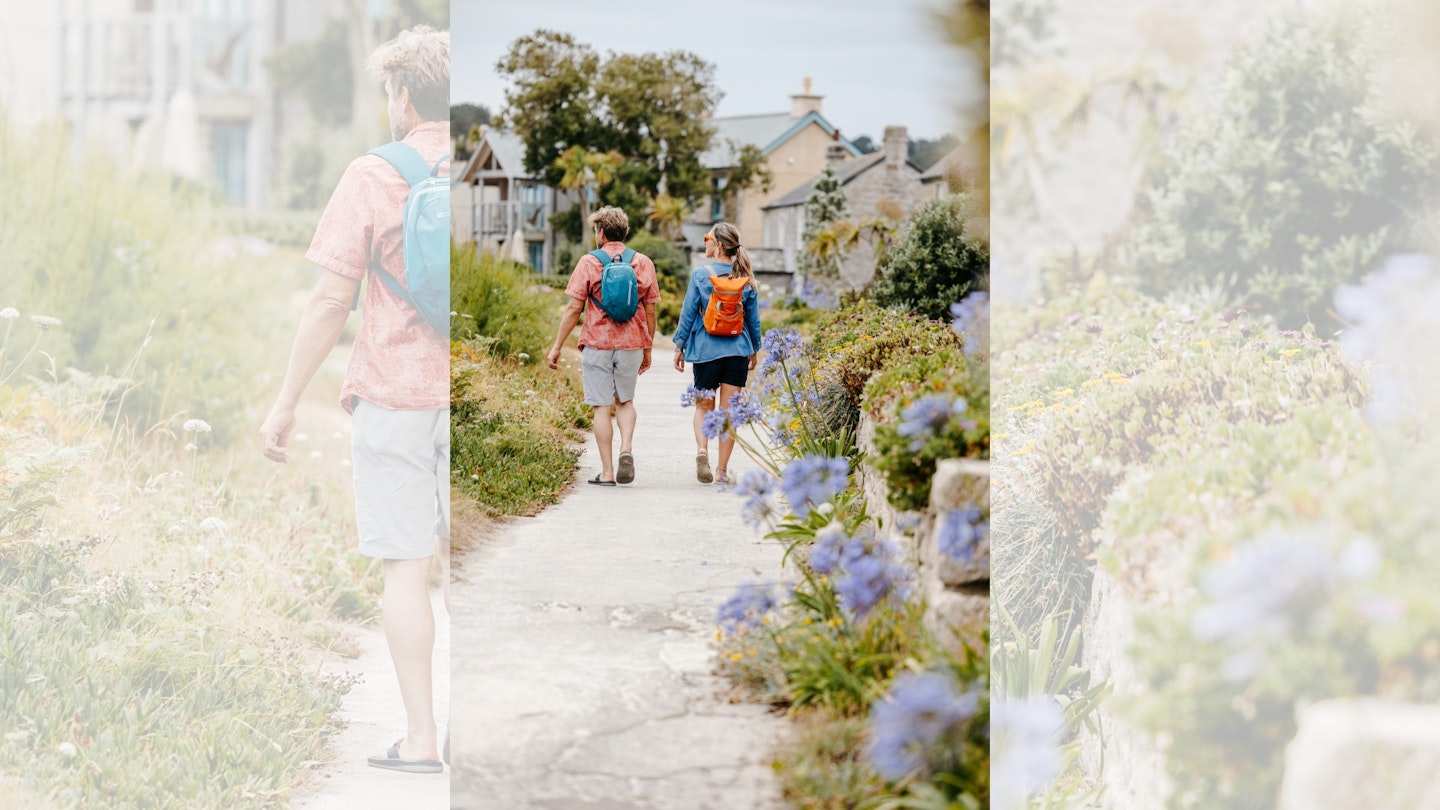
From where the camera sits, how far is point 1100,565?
5738 mm

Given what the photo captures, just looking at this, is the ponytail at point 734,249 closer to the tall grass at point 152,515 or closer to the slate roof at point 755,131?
the slate roof at point 755,131

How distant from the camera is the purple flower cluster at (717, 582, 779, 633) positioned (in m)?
4.17

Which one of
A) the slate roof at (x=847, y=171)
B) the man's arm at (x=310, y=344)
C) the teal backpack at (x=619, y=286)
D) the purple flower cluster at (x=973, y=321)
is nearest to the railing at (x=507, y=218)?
the teal backpack at (x=619, y=286)

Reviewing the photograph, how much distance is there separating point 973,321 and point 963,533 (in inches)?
29.5

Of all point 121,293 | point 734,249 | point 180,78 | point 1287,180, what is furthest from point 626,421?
point 1287,180

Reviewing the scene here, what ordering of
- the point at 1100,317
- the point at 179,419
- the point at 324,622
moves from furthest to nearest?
1. the point at 1100,317
2. the point at 179,419
3. the point at 324,622

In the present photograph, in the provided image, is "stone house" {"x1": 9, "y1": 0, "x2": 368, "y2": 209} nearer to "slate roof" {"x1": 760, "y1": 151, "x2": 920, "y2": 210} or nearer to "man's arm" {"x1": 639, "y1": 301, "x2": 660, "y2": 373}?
"man's arm" {"x1": 639, "y1": 301, "x2": 660, "y2": 373}

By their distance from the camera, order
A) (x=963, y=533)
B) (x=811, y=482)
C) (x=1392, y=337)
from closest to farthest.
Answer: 1. (x=963, y=533)
2. (x=811, y=482)
3. (x=1392, y=337)

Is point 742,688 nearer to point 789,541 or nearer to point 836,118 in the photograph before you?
point 789,541

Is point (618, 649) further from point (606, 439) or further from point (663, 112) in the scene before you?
point (663, 112)

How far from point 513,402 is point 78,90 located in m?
7.10

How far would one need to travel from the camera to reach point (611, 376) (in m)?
4.78

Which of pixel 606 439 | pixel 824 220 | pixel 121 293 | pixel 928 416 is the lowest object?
pixel 606 439

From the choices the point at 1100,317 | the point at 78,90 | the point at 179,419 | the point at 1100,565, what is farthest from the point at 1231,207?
the point at 78,90
